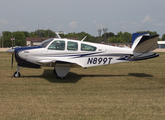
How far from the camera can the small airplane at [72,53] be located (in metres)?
8.68

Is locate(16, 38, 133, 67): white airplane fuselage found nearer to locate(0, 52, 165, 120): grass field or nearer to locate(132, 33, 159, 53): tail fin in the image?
locate(132, 33, 159, 53): tail fin

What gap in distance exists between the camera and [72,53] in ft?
29.2

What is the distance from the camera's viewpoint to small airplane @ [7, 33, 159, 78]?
8680mm

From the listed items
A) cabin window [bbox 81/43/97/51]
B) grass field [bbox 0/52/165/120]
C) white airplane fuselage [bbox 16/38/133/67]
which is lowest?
grass field [bbox 0/52/165/120]

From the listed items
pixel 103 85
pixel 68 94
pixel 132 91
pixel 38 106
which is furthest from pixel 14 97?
pixel 132 91

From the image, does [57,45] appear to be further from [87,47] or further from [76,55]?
[87,47]

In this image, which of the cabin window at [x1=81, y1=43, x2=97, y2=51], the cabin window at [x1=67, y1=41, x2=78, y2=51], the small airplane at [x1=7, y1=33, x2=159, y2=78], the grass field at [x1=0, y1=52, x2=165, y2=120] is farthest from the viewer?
the cabin window at [x1=81, y1=43, x2=97, y2=51]

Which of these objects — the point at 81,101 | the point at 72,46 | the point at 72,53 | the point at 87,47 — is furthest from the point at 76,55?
the point at 81,101

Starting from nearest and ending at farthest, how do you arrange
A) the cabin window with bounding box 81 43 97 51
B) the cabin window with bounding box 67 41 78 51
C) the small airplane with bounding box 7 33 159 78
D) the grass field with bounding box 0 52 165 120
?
1. the grass field with bounding box 0 52 165 120
2. the small airplane with bounding box 7 33 159 78
3. the cabin window with bounding box 67 41 78 51
4. the cabin window with bounding box 81 43 97 51

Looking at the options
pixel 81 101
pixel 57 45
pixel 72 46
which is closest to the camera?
pixel 81 101

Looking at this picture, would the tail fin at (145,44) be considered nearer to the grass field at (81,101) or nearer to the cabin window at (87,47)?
the grass field at (81,101)

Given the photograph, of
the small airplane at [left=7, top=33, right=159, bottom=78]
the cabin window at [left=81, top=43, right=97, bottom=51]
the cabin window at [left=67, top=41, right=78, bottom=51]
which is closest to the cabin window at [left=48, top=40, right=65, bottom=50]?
the small airplane at [left=7, top=33, right=159, bottom=78]

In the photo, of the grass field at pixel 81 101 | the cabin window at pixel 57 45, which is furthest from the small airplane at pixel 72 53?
the grass field at pixel 81 101

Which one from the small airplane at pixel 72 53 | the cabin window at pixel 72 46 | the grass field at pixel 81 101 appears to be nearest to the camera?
the grass field at pixel 81 101
